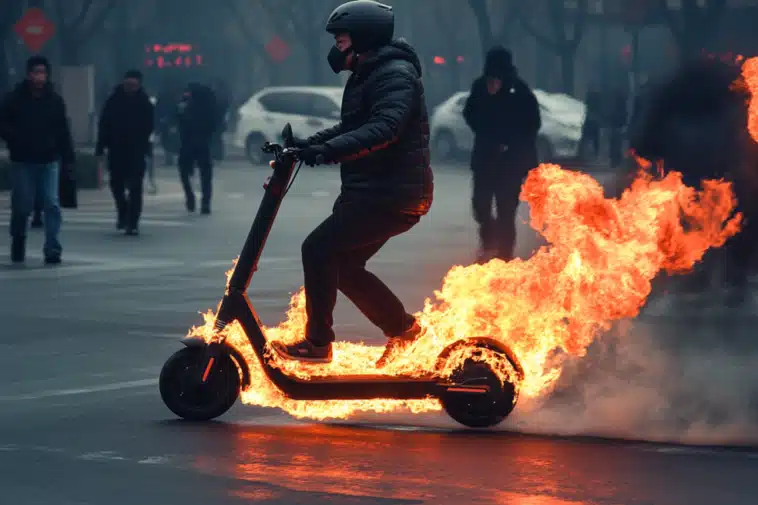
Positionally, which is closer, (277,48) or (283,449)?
(283,449)

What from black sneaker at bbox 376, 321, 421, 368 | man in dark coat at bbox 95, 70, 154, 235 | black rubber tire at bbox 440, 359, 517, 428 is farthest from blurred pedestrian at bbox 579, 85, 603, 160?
black rubber tire at bbox 440, 359, 517, 428

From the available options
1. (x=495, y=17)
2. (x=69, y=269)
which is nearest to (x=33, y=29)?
(x=69, y=269)

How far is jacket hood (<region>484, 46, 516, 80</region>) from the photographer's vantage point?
1727 cm

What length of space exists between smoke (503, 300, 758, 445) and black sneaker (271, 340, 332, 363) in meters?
0.84

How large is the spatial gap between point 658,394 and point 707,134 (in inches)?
201

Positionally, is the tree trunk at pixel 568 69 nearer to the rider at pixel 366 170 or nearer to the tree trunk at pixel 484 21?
the tree trunk at pixel 484 21

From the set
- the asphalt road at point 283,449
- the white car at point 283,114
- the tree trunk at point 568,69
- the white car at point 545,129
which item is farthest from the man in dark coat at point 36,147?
the tree trunk at point 568,69

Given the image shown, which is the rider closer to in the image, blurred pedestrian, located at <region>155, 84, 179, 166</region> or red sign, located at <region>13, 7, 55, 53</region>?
blurred pedestrian, located at <region>155, 84, 179, 166</region>

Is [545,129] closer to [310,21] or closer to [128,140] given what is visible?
[128,140]

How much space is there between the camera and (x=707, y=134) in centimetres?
1373

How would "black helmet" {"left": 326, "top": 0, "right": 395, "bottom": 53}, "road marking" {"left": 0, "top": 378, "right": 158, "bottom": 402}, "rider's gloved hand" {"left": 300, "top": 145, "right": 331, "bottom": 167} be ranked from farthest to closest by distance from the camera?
"road marking" {"left": 0, "top": 378, "right": 158, "bottom": 402} → "black helmet" {"left": 326, "top": 0, "right": 395, "bottom": 53} → "rider's gloved hand" {"left": 300, "top": 145, "right": 331, "bottom": 167}

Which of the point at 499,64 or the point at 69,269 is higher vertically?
the point at 499,64

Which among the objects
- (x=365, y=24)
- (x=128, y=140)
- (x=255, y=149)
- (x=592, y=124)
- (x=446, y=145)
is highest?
(x=365, y=24)

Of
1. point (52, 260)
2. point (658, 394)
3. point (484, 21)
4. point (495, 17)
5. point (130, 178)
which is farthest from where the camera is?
point (495, 17)
